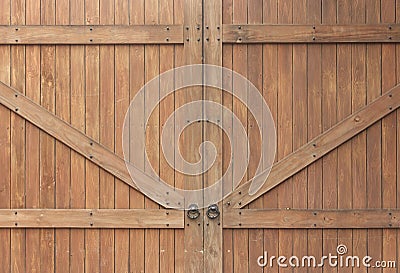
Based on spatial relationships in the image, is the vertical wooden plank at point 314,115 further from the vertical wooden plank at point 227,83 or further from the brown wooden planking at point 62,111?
the brown wooden planking at point 62,111

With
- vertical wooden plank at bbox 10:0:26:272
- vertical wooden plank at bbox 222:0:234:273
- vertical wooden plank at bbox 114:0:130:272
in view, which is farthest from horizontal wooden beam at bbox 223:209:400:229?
vertical wooden plank at bbox 10:0:26:272

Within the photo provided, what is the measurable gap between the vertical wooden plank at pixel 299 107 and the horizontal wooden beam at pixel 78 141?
697 mm

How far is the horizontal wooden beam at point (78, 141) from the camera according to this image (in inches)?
203

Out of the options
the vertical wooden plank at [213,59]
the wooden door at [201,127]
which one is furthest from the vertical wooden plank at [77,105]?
the vertical wooden plank at [213,59]

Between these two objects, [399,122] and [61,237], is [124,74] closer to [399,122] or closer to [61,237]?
[61,237]

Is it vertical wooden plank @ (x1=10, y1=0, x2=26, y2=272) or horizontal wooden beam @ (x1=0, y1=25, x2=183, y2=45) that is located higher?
horizontal wooden beam @ (x1=0, y1=25, x2=183, y2=45)

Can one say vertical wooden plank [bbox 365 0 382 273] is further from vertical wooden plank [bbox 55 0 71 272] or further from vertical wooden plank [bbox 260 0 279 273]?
vertical wooden plank [bbox 55 0 71 272]

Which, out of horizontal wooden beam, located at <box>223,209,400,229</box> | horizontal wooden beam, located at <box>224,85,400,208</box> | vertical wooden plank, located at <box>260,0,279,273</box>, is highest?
vertical wooden plank, located at <box>260,0,279,273</box>

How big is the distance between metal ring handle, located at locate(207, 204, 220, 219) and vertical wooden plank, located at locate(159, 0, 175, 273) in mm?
250

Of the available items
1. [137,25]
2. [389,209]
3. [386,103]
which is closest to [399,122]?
[386,103]

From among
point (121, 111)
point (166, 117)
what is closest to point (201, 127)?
point (166, 117)

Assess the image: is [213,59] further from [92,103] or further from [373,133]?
[373,133]

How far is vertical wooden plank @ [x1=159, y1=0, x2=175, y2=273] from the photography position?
16.9ft

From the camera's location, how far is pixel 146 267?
518cm
